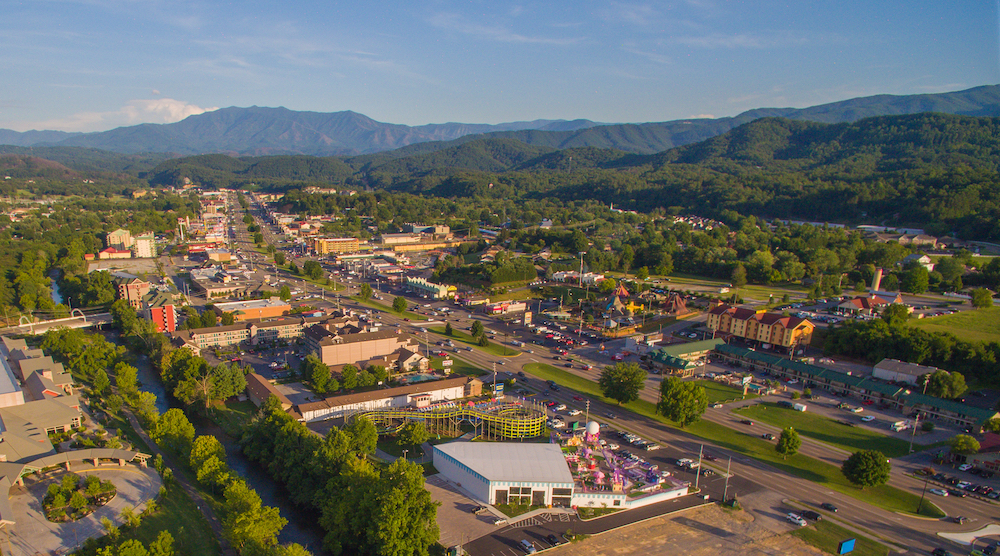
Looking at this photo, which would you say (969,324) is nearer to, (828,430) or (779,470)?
(828,430)

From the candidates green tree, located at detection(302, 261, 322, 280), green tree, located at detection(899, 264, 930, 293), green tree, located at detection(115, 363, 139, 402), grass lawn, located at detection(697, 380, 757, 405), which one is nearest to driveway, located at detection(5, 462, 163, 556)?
green tree, located at detection(115, 363, 139, 402)

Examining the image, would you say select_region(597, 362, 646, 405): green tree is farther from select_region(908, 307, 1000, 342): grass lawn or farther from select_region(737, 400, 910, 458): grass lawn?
select_region(908, 307, 1000, 342): grass lawn

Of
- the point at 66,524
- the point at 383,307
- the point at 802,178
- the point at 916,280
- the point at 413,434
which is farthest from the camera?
the point at 802,178

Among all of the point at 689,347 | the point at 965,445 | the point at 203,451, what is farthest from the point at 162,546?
the point at 689,347

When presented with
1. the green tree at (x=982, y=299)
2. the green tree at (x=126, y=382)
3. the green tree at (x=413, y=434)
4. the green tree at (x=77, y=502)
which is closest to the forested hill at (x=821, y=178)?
the green tree at (x=982, y=299)

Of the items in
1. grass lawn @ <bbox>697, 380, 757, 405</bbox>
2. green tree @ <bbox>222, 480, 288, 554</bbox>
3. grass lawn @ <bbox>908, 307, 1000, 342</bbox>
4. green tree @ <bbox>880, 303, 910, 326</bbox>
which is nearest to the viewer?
green tree @ <bbox>222, 480, 288, 554</bbox>
